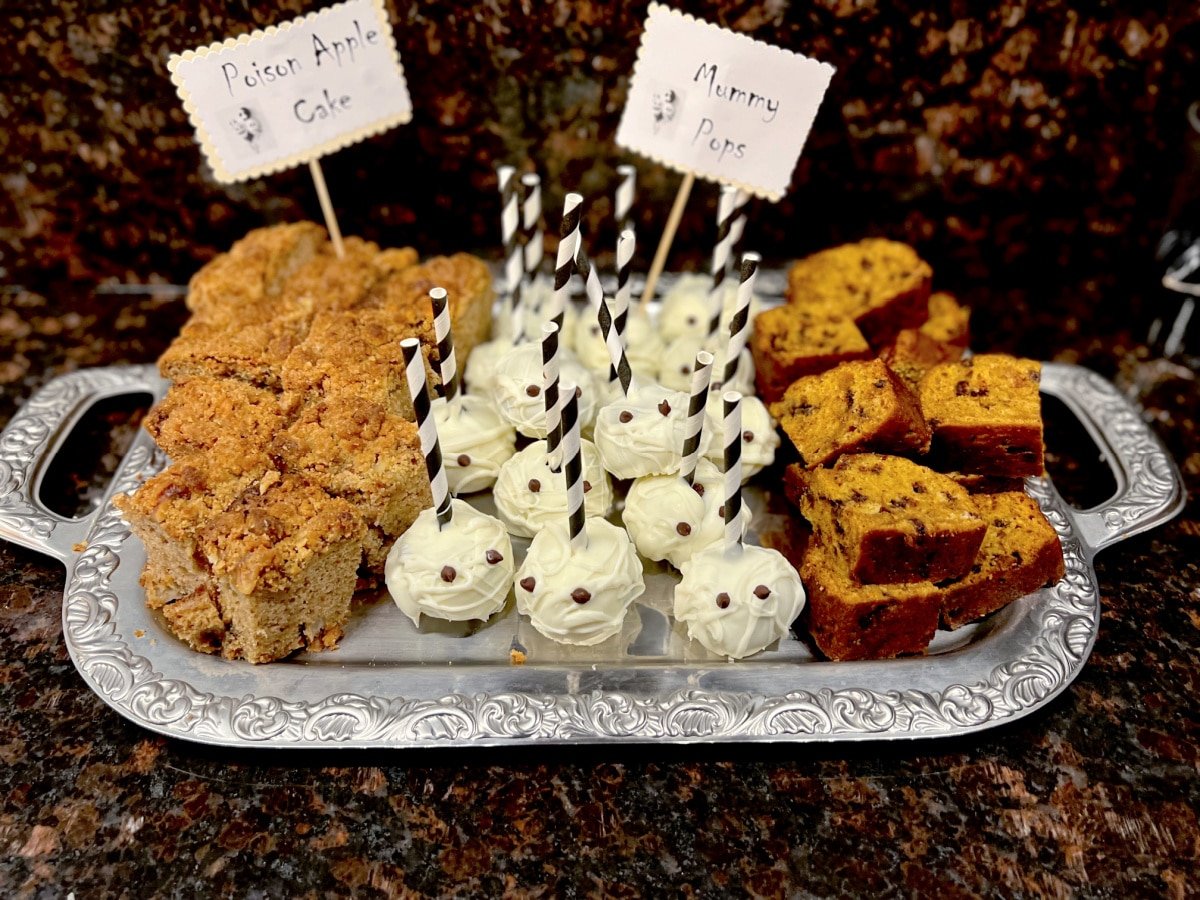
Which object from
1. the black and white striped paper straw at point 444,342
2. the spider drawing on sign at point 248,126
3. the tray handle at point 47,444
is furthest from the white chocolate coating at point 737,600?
the spider drawing on sign at point 248,126

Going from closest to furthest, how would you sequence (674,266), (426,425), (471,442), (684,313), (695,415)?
(426,425)
(695,415)
(471,442)
(684,313)
(674,266)

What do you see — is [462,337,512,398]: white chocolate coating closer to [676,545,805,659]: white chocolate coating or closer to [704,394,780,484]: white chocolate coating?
[704,394,780,484]: white chocolate coating

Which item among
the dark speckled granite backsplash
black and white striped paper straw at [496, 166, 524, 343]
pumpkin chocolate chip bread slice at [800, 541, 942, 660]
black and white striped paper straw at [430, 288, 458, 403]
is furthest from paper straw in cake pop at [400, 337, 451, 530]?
the dark speckled granite backsplash

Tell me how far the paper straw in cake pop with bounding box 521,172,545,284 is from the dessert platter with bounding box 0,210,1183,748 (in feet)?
0.86

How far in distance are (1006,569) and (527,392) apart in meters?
1.19

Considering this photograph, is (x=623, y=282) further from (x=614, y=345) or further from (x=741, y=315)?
(x=741, y=315)

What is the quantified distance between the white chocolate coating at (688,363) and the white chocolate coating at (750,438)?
16 cm

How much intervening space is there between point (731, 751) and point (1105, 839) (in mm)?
714

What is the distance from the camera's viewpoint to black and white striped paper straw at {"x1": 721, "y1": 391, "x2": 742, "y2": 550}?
5.74ft

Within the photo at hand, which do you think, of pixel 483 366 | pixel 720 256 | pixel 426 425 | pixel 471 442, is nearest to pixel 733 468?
pixel 426 425

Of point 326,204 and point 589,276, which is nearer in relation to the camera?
point 589,276

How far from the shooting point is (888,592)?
188 centimetres

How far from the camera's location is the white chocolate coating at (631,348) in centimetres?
258

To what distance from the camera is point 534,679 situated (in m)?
1.84
